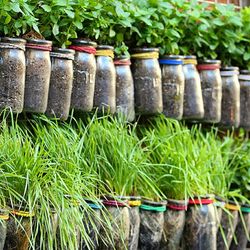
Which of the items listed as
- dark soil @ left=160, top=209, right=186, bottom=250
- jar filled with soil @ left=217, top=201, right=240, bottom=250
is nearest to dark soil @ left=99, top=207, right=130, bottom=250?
dark soil @ left=160, top=209, right=186, bottom=250

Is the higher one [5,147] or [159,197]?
[5,147]

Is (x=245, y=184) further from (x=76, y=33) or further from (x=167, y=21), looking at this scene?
(x=76, y=33)

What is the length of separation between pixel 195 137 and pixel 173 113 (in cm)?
39

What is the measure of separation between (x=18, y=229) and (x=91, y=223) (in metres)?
0.45

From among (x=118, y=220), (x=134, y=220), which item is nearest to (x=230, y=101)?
(x=134, y=220)

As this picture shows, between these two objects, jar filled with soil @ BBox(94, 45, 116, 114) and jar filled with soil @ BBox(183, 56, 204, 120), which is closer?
jar filled with soil @ BBox(94, 45, 116, 114)

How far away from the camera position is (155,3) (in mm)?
5324

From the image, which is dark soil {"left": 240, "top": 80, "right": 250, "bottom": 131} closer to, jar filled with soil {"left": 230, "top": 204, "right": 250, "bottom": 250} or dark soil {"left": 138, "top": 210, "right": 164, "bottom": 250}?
jar filled with soil {"left": 230, "top": 204, "right": 250, "bottom": 250}

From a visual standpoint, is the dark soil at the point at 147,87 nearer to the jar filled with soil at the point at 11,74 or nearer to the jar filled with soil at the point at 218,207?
the jar filled with soil at the point at 218,207

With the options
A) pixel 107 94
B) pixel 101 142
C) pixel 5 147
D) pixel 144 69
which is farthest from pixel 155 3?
pixel 5 147

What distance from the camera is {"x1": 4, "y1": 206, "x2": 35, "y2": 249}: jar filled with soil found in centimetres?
401

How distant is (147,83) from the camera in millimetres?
5195

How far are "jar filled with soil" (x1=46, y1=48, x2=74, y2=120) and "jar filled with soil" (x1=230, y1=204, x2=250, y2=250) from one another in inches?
62.1

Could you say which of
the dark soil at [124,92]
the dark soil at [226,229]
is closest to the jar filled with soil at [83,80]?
the dark soil at [124,92]
